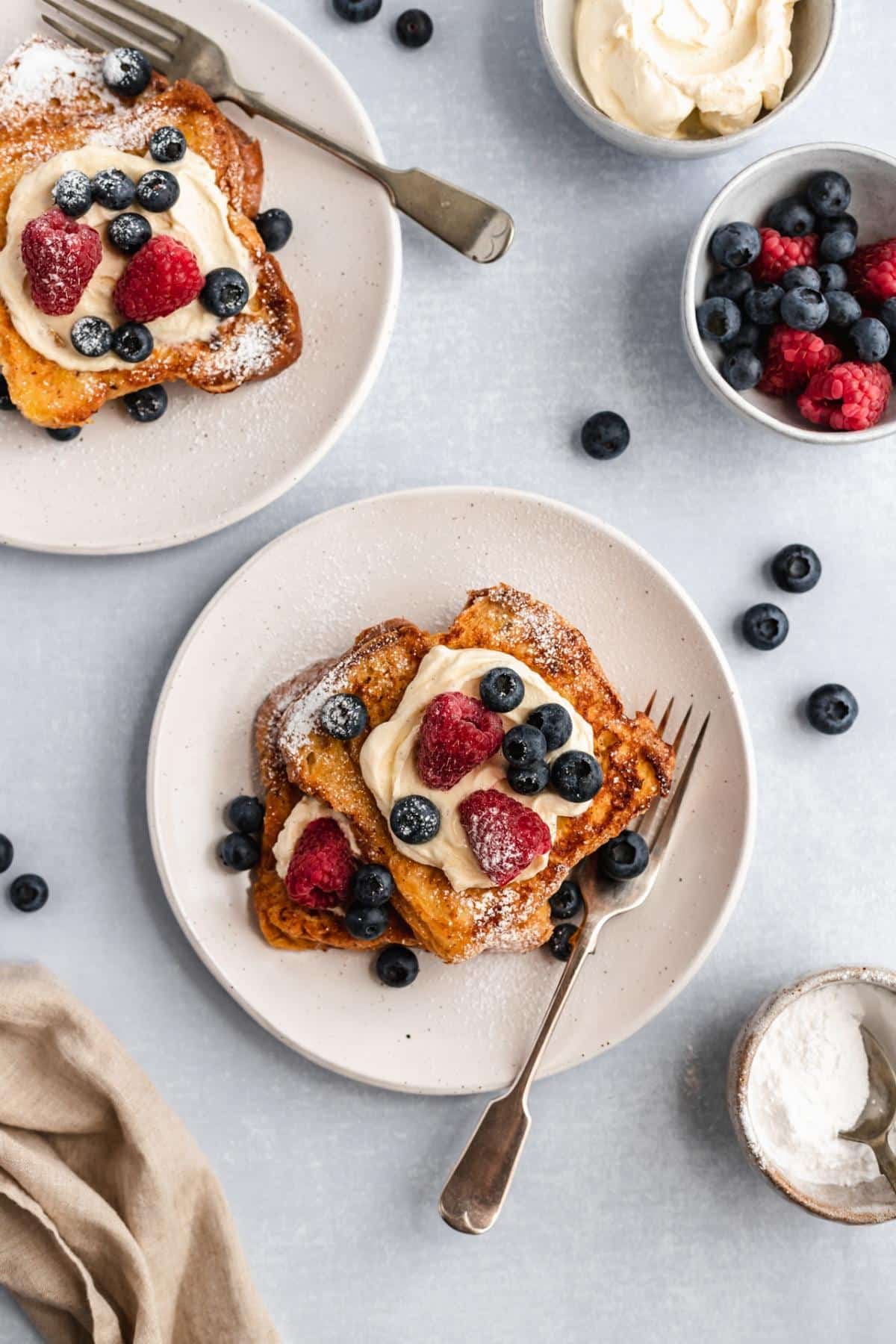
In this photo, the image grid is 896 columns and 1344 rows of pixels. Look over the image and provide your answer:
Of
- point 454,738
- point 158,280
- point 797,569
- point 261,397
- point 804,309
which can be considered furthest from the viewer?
point 797,569

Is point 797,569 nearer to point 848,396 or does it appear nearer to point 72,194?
point 848,396

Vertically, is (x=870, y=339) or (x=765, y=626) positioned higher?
(x=870, y=339)

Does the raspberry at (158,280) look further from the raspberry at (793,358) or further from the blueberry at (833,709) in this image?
the blueberry at (833,709)

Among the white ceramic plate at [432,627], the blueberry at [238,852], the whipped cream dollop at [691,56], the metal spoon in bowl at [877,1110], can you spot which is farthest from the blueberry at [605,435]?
the metal spoon in bowl at [877,1110]

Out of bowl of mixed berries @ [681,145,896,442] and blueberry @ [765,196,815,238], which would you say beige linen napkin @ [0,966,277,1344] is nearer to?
bowl of mixed berries @ [681,145,896,442]

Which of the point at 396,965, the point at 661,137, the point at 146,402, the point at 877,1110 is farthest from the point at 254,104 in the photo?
the point at 877,1110

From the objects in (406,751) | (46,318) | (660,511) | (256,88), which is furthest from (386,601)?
(256,88)

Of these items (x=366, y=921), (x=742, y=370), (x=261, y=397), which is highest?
(x=742, y=370)

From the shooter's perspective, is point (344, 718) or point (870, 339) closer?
point (344, 718)
